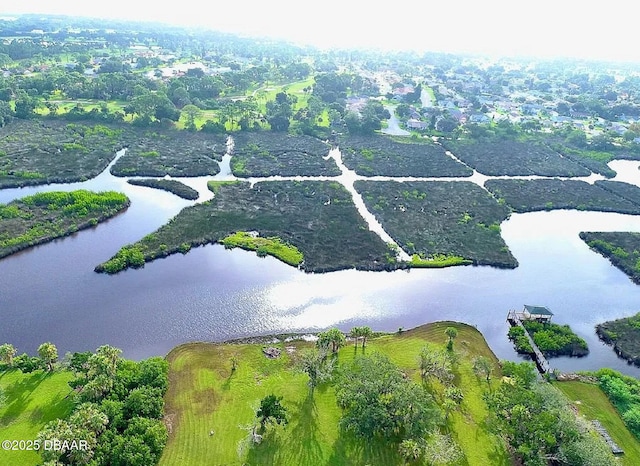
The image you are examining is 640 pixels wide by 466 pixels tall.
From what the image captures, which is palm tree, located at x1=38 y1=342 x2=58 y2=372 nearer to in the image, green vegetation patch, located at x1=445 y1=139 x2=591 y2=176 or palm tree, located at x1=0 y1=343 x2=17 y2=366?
palm tree, located at x1=0 y1=343 x2=17 y2=366

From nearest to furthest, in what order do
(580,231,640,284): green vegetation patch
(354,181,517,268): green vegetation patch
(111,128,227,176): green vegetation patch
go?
(580,231,640,284): green vegetation patch → (354,181,517,268): green vegetation patch → (111,128,227,176): green vegetation patch

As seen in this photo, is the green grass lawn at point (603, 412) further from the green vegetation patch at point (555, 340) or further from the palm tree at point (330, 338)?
the palm tree at point (330, 338)

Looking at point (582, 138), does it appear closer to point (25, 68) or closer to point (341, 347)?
point (341, 347)

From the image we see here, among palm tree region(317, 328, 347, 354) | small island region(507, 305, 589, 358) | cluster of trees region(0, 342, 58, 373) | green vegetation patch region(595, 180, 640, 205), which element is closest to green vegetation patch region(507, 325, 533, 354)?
small island region(507, 305, 589, 358)

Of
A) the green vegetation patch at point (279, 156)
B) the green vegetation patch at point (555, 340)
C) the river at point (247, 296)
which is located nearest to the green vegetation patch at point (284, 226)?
the river at point (247, 296)

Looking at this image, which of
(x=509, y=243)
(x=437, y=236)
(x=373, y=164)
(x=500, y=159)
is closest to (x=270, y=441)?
(x=437, y=236)

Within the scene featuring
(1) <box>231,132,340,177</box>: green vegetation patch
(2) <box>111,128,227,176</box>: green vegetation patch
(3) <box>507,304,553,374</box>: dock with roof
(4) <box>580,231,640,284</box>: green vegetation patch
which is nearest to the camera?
(3) <box>507,304,553,374</box>: dock with roof
